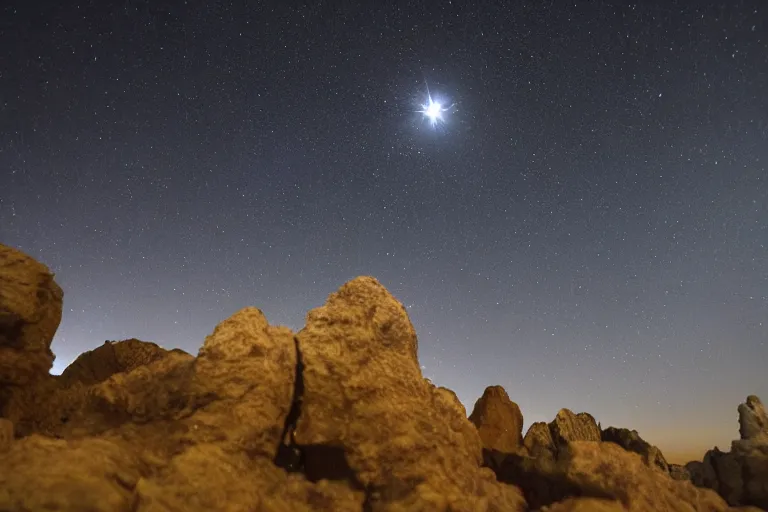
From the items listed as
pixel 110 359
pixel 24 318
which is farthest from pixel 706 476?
pixel 24 318

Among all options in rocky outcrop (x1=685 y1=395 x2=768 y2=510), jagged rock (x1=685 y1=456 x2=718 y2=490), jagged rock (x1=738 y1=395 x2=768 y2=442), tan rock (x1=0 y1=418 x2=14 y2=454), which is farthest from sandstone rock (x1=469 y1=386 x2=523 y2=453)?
tan rock (x1=0 y1=418 x2=14 y2=454)

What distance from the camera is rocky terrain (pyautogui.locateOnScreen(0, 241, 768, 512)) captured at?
31.1ft

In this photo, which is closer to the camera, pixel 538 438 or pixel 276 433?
pixel 276 433

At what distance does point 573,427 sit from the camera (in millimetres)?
24219

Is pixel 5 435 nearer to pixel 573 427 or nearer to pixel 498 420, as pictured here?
pixel 498 420

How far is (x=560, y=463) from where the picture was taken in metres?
14.1

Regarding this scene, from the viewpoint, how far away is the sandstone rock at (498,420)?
20.9 m

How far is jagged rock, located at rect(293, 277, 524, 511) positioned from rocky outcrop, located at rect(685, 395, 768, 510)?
12.8m

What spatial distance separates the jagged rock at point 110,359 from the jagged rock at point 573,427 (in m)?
18.9

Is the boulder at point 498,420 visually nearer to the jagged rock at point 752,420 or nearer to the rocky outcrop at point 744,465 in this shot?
the rocky outcrop at point 744,465

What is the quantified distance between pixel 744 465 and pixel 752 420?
3.79 metres

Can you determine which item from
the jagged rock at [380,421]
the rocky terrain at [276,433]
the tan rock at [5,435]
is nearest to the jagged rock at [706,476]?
the rocky terrain at [276,433]

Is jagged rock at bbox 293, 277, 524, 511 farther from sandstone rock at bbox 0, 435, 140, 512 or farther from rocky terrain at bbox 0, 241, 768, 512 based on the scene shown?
sandstone rock at bbox 0, 435, 140, 512

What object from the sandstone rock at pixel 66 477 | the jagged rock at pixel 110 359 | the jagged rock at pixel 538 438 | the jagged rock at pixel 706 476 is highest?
the jagged rock at pixel 110 359
